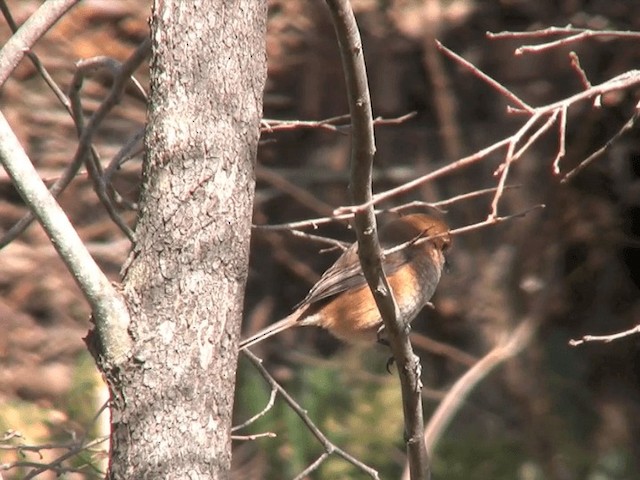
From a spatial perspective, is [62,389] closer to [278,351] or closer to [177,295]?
[278,351]

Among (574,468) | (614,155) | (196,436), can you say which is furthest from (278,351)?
(196,436)

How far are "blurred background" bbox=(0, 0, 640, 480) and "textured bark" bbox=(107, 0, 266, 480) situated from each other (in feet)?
12.9

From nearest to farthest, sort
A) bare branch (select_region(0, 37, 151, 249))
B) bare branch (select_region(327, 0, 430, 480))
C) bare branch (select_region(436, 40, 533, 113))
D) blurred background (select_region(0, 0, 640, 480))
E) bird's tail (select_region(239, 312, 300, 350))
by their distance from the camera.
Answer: bare branch (select_region(327, 0, 430, 480)) < bare branch (select_region(436, 40, 533, 113)) < bare branch (select_region(0, 37, 151, 249)) < bird's tail (select_region(239, 312, 300, 350)) < blurred background (select_region(0, 0, 640, 480))

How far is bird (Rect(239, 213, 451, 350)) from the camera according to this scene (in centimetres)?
530

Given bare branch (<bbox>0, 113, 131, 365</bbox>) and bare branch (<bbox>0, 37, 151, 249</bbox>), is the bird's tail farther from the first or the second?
bare branch (<bbox>0, 113, 131, 365</bbox>)

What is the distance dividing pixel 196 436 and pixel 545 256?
16.4ft

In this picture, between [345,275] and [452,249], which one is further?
[452,249]

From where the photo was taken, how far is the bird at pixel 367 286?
530 centimetres

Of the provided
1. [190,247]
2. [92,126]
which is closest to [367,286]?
[92,126]

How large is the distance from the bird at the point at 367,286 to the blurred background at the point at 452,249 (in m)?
1.50

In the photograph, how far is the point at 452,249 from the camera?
7094mm

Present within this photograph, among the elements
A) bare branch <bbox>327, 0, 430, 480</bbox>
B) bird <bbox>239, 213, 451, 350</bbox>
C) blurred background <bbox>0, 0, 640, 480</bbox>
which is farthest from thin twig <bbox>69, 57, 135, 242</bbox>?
blurred background <bbox>0, 0, 640, 480</bbox>

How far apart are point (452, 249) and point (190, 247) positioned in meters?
4.41

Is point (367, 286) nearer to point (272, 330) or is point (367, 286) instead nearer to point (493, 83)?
point (272, 330)
